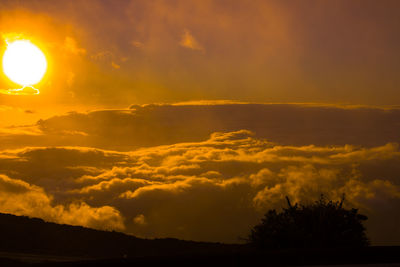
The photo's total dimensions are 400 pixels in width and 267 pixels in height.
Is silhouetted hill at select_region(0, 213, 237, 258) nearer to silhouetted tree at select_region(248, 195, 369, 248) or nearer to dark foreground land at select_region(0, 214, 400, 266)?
dark foreground land at select_region(0, 214, 400, 266)

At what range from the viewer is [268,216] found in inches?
1048

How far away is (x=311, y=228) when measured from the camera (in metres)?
26.0

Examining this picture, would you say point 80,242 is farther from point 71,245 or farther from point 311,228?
point 311,228

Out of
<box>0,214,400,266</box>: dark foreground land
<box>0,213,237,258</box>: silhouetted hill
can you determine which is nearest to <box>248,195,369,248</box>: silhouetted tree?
<box>0,214,400,266</box>: dark foreground land

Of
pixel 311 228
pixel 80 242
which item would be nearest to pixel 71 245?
pixel 80 242

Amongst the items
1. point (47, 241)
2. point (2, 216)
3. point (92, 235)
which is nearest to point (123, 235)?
point (92, 235)

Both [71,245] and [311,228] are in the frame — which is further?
[71,245]

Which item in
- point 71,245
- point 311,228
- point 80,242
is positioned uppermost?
point 80,242

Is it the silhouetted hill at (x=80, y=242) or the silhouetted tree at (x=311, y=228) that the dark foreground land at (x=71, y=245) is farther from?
the silhouetted tree at (x=311, y=228)

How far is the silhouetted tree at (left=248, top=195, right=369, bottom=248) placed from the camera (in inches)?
1004

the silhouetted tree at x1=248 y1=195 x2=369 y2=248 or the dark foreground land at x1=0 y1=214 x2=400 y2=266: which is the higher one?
the dark foreground land at x1=0 y1=214 x2=400 y2=266

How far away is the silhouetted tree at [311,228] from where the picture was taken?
83.7ft

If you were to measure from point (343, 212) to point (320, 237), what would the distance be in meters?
2.08

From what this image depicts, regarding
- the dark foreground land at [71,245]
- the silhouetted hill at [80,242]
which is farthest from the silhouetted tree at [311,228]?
the silhouetted hill at [80,242]
